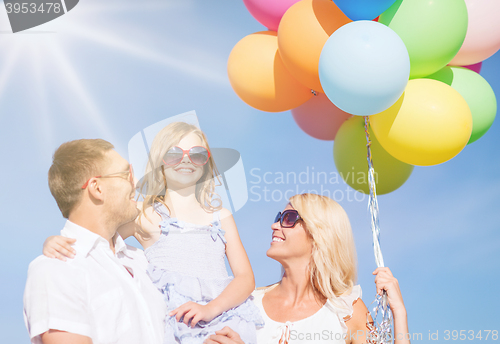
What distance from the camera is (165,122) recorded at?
3.14 m

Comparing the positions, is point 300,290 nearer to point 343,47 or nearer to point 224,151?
point 224,151

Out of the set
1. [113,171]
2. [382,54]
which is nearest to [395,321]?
[382,54]

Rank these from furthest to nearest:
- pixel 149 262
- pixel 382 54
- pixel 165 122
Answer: pixel 165 122
pixel 149 262
pixel 382 54

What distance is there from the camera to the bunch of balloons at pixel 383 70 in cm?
231

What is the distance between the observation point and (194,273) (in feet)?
8.86

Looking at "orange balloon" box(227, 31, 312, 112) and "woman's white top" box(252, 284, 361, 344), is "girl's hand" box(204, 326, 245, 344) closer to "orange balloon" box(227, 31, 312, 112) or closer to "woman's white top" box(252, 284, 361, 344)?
"woman's white top" box(252, 284, 361, 344)

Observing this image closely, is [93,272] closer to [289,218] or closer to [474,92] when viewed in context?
[289,218]

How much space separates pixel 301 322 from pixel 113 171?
5.42 ft

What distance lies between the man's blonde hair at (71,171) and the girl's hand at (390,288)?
1757mm

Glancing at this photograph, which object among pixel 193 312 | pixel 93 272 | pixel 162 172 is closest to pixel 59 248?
pixel 93 272

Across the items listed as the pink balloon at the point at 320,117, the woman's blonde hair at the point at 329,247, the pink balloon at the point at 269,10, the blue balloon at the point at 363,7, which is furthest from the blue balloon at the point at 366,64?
the woman's blonde hair at the point at 329,247

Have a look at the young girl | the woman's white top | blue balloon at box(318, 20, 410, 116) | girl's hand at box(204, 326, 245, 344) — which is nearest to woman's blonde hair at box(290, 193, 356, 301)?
the woman's white top

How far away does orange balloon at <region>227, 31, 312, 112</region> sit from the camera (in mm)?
2957

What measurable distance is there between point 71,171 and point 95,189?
0.53ft
